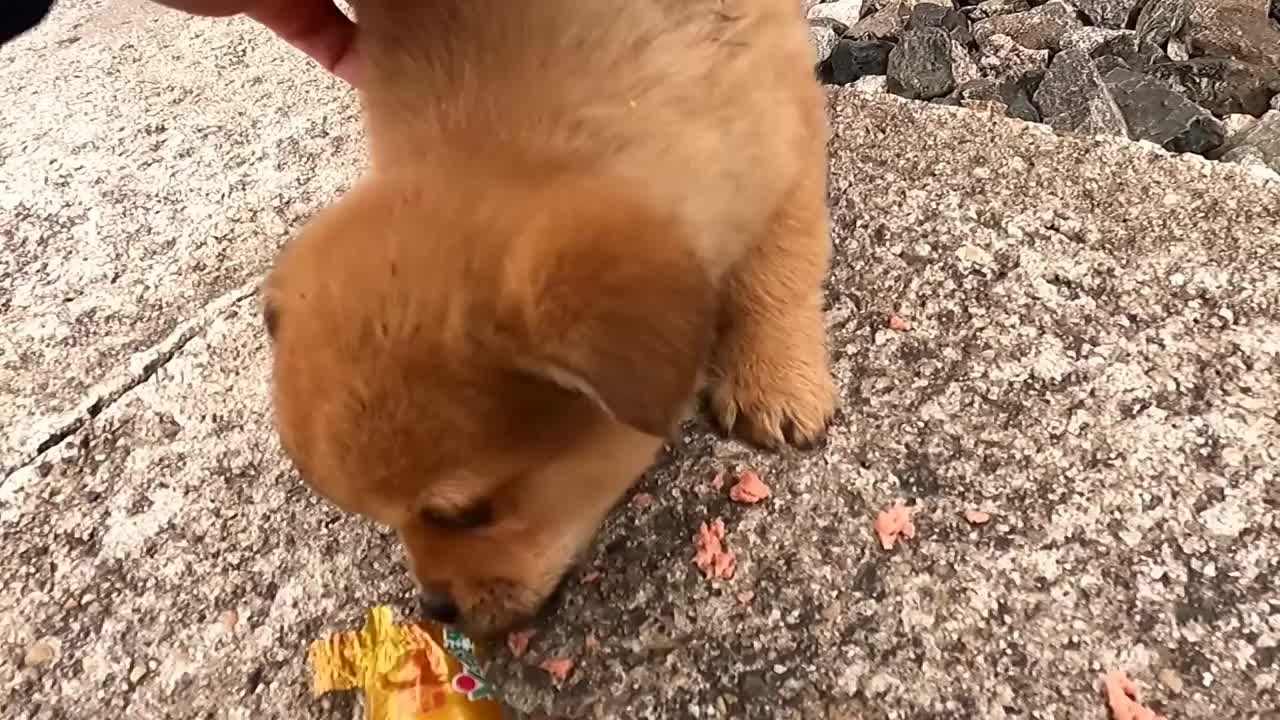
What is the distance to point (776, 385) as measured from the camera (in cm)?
219

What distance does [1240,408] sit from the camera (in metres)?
1.91

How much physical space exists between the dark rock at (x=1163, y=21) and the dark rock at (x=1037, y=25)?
0.63 ft

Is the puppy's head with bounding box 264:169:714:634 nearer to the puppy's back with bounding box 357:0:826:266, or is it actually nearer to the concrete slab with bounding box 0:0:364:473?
the puppy's back with bounding box 357:0:826:266

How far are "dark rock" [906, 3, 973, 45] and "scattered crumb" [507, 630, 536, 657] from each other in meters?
2.25

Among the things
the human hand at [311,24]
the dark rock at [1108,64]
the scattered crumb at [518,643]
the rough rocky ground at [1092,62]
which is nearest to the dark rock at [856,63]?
the rough rocky ground at [1092,62]

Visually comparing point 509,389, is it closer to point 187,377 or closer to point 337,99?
point 187,377

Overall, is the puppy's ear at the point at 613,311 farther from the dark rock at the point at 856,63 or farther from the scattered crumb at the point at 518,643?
the dark rock at the point at 856,63

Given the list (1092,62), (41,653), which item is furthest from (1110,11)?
(41,653)

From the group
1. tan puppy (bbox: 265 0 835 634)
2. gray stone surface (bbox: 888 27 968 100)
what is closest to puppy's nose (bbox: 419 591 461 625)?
tan puppy (bbox: 265 0 835 634)

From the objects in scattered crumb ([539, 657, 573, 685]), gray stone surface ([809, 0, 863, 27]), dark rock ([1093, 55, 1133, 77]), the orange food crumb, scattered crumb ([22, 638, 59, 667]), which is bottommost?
scattered crumb ([22, 638, 59, 667])

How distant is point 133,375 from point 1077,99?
7.86 feet

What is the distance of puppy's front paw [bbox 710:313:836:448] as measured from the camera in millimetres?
2105

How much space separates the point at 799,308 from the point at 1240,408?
0.80m

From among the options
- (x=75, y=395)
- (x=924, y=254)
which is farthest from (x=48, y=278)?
(x=924, y=254)
